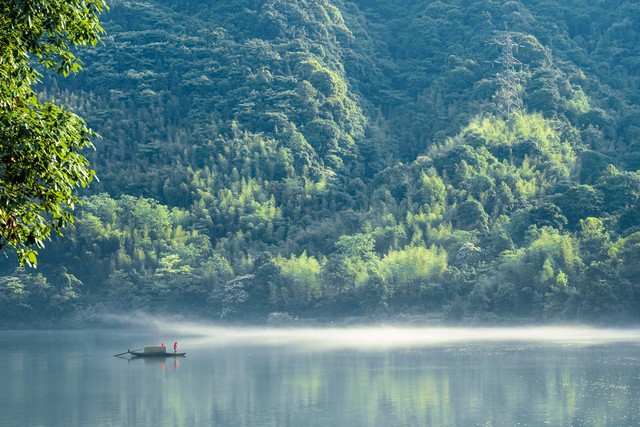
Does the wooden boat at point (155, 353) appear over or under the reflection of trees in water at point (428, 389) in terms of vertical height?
over

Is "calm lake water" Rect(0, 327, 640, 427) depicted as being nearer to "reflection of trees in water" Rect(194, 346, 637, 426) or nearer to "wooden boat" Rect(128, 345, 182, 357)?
"reflection of trees in water" Rect(194, 346, 637, 426)

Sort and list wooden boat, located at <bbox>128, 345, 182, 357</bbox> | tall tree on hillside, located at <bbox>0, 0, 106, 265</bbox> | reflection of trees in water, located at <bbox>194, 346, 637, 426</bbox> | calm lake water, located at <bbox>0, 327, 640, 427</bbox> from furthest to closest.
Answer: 1. wooden boat, located at <bbox>128, 345, 182, 357</bbox>
2. calm lake water, located at <bbox>0, 327, 640, 427</bbox>
3. reflection of trees in water, located at <bbox>194, 346, 637, 426</bbox>
4. tall tree on hillside, located at <bbox>0, 0, 106, 265</bbox>

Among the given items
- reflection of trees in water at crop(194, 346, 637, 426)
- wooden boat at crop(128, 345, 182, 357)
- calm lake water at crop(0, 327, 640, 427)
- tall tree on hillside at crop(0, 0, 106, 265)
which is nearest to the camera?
tall tree on hillside at crop(0, 0, 106, 265)

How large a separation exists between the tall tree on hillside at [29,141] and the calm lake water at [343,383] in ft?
139

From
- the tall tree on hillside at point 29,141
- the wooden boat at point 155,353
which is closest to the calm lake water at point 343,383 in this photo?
the wooden boat at point 155,353

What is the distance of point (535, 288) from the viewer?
511 feet

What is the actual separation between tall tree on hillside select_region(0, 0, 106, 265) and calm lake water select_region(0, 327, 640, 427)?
139 ft

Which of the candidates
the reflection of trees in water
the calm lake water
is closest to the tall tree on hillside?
the calm lake water

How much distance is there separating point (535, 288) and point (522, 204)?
121 feet

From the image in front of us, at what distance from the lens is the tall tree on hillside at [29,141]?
79.0 feet

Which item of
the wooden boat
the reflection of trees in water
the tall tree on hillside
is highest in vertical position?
the tall tree on hillside

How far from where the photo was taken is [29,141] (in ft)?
78.5

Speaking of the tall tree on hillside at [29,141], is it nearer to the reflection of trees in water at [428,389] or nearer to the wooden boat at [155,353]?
the reflection of trees in water at [428,389]

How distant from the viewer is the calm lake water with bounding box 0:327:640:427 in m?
68.9
